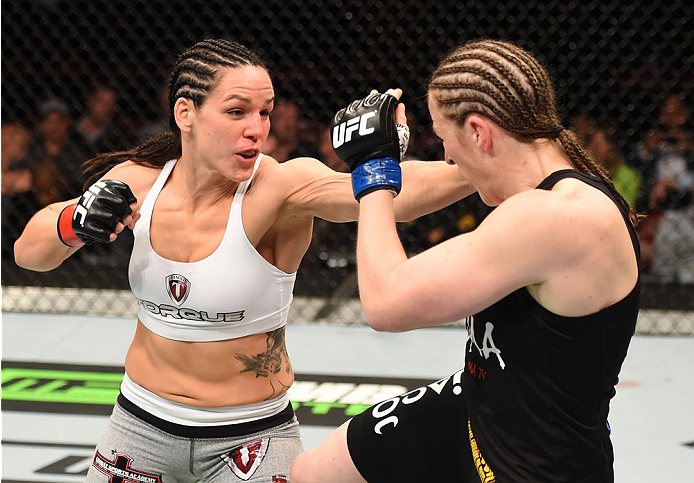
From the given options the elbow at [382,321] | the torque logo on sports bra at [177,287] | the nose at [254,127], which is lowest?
the elbow at [382,321]

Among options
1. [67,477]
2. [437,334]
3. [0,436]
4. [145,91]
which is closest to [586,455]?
[67,477]

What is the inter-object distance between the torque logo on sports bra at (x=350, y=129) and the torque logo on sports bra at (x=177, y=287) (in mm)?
435

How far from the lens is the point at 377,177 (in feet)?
4.19

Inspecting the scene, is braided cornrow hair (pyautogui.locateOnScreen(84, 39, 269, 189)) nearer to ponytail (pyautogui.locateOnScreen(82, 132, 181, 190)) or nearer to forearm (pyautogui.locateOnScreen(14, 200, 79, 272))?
ponytail (pyautogui.locateOnScreen(82, 132, 181, 190))

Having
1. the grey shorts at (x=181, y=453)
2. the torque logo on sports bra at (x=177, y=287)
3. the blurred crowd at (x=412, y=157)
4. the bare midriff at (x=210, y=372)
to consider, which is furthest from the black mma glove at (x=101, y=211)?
the blurred crowd at (x=412, y=157)

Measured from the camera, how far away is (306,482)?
1497 mm

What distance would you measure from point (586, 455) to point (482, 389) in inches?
7.0

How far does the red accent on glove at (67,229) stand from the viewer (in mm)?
1607

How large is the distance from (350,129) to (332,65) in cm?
344

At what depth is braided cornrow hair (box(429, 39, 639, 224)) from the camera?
1184mm

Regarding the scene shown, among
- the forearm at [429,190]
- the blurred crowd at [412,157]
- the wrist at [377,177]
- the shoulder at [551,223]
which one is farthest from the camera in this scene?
the blurred crowd at [412,157]

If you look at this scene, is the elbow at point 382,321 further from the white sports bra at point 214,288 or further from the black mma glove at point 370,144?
the white sports bra at point 214,288

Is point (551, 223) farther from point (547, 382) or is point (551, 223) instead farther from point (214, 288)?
point (214, 288)

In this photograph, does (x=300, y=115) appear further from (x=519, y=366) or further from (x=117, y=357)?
(x=519, y=366)
